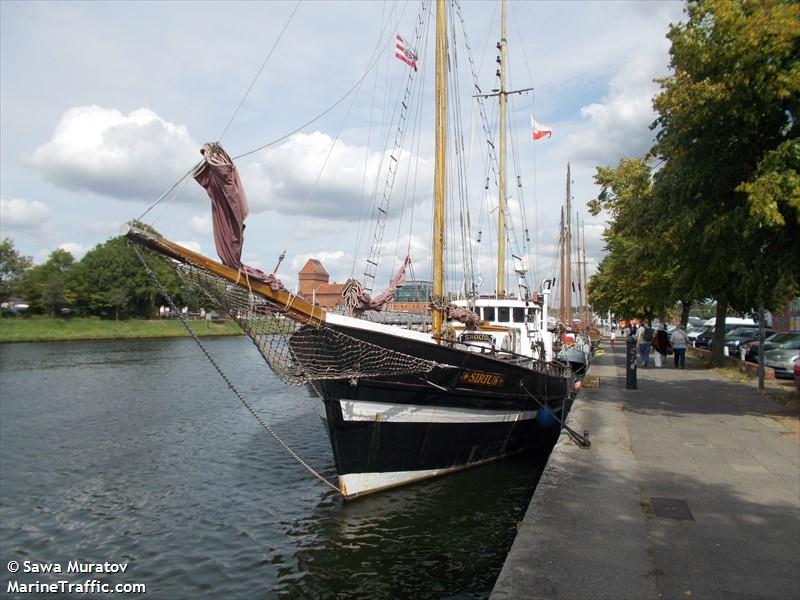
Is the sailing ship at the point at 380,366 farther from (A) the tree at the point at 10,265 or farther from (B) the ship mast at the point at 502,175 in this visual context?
(A) the tree at the point at 10,265

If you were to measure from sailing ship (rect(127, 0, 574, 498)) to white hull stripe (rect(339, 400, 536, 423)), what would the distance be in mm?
17

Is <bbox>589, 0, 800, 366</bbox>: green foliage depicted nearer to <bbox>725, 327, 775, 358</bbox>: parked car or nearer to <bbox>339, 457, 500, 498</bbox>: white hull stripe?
<bbox>339, 457, 500, 498</bbox>: white hull stripe

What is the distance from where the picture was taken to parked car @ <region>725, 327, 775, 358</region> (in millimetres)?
26917

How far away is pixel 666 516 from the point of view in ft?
18.9

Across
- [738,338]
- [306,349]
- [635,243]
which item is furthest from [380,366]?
[738,338]

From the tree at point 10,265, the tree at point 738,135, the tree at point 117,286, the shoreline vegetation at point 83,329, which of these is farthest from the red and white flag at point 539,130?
the tree at point 10,265

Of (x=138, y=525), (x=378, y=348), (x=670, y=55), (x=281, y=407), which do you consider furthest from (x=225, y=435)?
(x=670, y=55)

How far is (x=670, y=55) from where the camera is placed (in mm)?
11469

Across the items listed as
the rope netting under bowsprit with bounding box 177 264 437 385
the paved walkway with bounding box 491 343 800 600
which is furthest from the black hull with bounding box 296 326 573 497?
the paved walkway with bounding box 491 343 800 600

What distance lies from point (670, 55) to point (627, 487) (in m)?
8.51

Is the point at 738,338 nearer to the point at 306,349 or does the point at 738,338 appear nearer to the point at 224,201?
the point at 306,349

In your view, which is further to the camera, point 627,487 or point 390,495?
point 390,495

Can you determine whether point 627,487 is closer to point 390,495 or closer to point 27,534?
point 390,495

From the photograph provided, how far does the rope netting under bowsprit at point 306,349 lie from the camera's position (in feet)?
27.5
